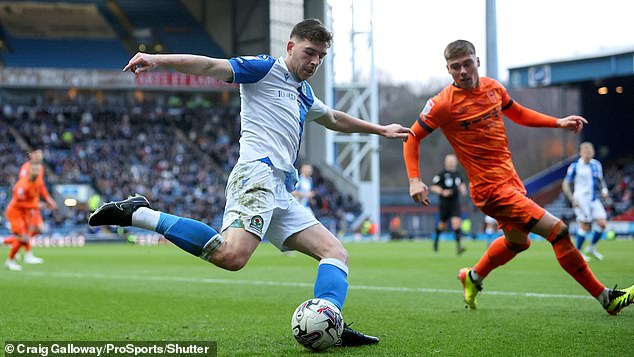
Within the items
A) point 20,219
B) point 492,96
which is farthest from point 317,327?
point 20,219

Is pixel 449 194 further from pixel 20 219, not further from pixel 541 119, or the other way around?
pixel 541 119

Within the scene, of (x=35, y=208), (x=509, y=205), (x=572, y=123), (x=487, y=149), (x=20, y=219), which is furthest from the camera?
(x=35, y=208)

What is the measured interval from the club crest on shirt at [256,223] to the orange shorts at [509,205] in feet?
8.25

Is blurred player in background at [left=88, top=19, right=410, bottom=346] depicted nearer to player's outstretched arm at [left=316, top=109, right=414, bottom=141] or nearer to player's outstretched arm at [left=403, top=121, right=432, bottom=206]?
player's outstretched arm at [left=316, top=109, right=414, bottom=141]

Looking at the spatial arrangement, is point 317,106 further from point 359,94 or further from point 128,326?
point 359,94

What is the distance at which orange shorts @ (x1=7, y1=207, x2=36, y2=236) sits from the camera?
15.8 metres

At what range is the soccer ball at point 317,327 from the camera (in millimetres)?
4680

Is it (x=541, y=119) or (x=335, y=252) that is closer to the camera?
(x=335, y=252)

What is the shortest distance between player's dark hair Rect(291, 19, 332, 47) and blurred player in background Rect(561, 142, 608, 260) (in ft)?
38.0

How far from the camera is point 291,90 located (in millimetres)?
5270

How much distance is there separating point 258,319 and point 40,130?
39.8 m

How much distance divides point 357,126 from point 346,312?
1898 mm

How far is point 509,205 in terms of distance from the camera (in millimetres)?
6598

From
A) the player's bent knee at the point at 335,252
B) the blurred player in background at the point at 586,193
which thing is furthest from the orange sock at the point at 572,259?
the blurred player in background at the point at 586,193
